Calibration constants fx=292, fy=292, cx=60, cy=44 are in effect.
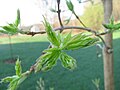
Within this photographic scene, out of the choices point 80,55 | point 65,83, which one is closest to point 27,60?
point 80,55

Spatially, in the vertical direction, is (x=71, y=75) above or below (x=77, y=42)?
below

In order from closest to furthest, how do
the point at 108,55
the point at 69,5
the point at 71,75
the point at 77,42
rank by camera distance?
the point at 77,42 → the point at 69,5 → the point at 108,55 → the point at 71,75

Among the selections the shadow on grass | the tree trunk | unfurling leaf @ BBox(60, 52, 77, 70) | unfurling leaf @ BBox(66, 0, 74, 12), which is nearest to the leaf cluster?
unfurling leaf @ BBox(60, 52, 77, 70)

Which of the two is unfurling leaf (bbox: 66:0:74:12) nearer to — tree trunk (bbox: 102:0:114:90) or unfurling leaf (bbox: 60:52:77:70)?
unfurling leaf (bbox: 60:52:77:70)

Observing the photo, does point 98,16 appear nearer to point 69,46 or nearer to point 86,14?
point 86,14

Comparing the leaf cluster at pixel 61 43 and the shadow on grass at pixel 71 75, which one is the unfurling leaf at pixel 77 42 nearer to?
the leaf cluster at pixel 61 43

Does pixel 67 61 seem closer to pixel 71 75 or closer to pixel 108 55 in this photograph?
pixel 108 55

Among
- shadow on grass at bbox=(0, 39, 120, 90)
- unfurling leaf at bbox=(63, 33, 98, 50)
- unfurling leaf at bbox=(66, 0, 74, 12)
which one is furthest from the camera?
shadow on grass at bbox=(0, 39, 120, 90)

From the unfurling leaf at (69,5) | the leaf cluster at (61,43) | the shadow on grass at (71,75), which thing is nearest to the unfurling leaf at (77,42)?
the leaf cluster at (61,43)

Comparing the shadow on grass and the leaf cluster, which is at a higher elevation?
the leaf cluster

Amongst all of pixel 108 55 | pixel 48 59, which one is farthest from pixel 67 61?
pixel 108 55

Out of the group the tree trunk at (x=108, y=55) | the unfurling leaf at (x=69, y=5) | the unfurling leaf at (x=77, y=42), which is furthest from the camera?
the tree trunk at (x=108, y=55)
